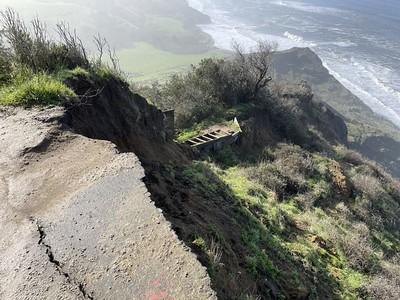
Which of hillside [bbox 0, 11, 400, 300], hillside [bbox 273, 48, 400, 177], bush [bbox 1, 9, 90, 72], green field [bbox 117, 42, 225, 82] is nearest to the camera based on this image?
hillside [bbox 0, 11, 400, 300]

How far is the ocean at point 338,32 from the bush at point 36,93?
66563 millimetres

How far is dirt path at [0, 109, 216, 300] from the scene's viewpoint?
14.5 ft

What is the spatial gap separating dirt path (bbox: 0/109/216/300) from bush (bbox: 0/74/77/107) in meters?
1.18

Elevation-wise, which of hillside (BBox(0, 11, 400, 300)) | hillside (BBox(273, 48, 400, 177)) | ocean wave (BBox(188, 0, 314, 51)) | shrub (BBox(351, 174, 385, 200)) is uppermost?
hillside (BBox(0, 11, 400, 300))

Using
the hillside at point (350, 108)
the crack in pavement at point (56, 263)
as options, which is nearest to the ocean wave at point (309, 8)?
the hillside at point (350, 108)

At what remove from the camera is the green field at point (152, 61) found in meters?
79.1

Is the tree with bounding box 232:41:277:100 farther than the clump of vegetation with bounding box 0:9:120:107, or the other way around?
the tree with bounding box 232:41:277:100

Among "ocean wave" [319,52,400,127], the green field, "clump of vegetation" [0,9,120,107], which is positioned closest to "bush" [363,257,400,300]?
"clump of vegetation" [0,9,120,107]

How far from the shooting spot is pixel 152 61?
8656cm

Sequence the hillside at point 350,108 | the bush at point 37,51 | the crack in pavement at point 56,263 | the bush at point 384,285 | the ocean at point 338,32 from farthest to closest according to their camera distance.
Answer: the ocean at point 338,32, the hillside at point 350,108, the bush at point 384,285, the bush at point 37,51, the crack in pavement at point 56,263

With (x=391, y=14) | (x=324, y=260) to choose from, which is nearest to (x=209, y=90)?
(x=324, y=260)

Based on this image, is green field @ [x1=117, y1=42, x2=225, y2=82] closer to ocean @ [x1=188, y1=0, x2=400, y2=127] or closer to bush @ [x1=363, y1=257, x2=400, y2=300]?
ocean @ [x1=188, y1=0, x2=400, y2=127]

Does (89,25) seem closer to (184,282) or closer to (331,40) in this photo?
(331,40)

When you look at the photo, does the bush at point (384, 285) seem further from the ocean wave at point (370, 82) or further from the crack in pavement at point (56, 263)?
the ocean wave at point (370, 82)
